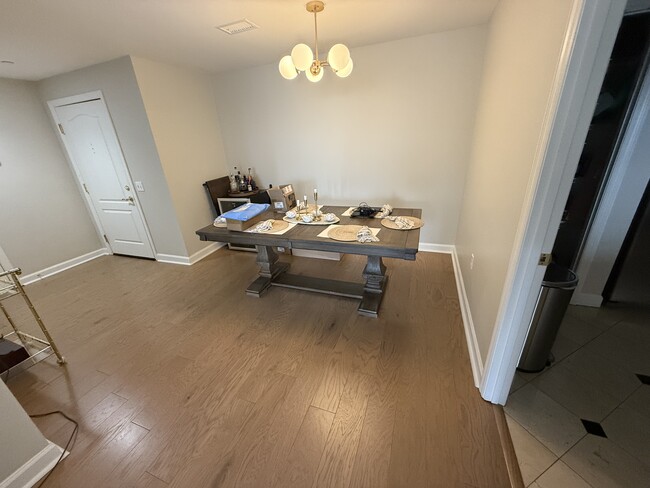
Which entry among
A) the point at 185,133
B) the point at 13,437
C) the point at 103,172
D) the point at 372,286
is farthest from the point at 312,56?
the point at 103,172

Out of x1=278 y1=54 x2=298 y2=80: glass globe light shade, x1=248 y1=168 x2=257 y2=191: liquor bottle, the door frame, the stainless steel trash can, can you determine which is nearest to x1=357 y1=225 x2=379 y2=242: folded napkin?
the door frame

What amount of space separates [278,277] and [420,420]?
1.78m

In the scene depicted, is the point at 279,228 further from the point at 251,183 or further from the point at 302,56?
the point at 251,183

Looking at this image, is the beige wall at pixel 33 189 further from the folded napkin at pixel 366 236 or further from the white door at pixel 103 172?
the folded napkin at pixel 366 236

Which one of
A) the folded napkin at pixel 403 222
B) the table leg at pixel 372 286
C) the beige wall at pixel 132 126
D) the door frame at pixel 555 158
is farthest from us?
the beige wall at pixel 132 126

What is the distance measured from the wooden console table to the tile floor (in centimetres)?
102

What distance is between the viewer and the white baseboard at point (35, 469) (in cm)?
111

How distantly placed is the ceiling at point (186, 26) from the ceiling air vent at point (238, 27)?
52 millimetres

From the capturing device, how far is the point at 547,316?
4.54 feet

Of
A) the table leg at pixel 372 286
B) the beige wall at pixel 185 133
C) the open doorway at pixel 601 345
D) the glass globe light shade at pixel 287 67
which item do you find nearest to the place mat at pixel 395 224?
the table leg at pixel 372 286

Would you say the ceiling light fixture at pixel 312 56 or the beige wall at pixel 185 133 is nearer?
the ceiling light fixture at pixel 312 56

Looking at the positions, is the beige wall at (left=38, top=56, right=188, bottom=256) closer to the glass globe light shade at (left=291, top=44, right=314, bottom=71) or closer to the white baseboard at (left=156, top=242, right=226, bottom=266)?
the white baseboard at (left=156, top=242, right=226, bottom=266)

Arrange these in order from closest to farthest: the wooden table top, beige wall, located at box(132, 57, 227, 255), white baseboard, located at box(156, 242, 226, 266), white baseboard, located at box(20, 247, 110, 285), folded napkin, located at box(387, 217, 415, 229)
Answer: the wooden table top < folded napkin, located at box(387, 217, 415, 229) < beige wall, located at box(132, 57, 227, 255) < white baseboard, located at box(20, 247, 110, 285) < white baseboard, located at box(156, 242, 226, 266)

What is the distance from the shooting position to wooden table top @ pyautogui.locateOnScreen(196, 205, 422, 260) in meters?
1.68
